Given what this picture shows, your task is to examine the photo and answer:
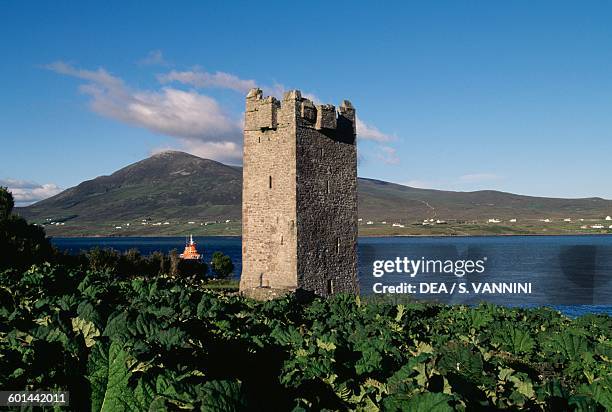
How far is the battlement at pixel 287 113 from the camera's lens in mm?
28875

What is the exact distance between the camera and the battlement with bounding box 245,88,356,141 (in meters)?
28.9

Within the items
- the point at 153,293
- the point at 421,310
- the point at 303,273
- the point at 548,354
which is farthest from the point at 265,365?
the point at 303,273

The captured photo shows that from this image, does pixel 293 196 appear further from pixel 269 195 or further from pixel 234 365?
pixel 234 365

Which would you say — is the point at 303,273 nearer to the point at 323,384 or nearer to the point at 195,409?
the point at 323,384

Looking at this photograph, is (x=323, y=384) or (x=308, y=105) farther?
(x=308, y=105)

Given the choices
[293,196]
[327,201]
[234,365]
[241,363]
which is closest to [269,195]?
[293,196]

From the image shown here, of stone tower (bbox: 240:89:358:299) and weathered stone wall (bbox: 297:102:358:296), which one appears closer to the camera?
stone tower (bbox: 240:89:358:299)

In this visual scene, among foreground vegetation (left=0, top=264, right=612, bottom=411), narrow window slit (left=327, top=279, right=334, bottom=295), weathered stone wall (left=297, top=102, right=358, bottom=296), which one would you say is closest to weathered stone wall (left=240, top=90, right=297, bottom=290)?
weathered stone wall (left=297, top=102, right=358, bottom=296)

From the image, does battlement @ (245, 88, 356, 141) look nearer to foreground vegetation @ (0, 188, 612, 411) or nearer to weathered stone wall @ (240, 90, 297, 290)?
weathered stone wall @ (240, 90, 297, 290)

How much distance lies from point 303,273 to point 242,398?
25.6m

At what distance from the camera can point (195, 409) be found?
3.57 metres

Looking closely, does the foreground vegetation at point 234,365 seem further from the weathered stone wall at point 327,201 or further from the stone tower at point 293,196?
the weathered stone wall at point 327,201

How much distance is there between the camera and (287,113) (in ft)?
95.2

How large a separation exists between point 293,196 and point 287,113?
428 centimetres
